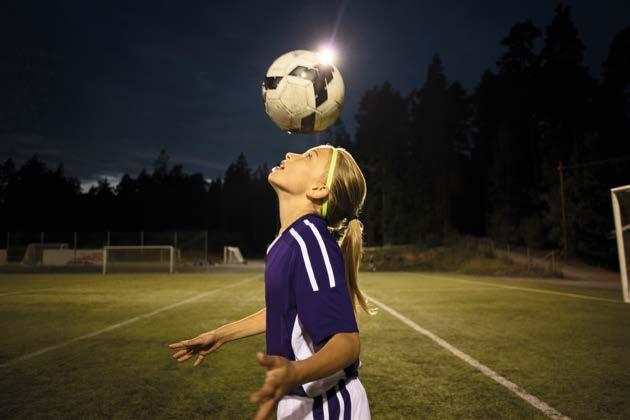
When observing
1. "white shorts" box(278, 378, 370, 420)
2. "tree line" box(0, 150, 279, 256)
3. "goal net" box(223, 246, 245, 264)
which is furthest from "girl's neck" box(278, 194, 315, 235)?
"tree line" box(0, 150, 279, 256)

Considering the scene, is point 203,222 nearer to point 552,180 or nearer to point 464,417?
point 552,180

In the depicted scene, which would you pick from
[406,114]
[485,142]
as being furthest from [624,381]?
[406,114]

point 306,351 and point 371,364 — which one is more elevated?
point 306,351

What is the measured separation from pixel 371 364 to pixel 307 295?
4379 mm

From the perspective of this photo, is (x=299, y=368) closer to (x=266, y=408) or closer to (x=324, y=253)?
(x=266, y=408)

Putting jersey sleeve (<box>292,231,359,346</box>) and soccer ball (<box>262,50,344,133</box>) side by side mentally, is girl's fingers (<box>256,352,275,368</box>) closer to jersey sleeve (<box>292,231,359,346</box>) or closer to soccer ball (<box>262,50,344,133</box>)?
jersey sleeve (<box>292,231,359,346</box>)

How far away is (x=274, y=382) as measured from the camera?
116 centimetres

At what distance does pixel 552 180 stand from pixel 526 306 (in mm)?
31588

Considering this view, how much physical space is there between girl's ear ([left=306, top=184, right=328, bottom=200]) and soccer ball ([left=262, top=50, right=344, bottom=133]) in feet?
3.41

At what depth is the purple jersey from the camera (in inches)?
57.4

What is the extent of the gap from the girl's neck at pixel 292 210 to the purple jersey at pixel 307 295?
0.09 meters

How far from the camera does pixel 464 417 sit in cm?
376

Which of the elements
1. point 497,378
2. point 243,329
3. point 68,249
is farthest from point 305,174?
point 68,249

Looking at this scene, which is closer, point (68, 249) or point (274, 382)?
point (274, 382)
